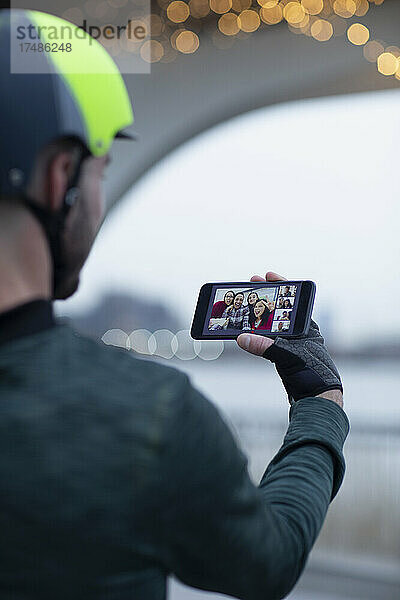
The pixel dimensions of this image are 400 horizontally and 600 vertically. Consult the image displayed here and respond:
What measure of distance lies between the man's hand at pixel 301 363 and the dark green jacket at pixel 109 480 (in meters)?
0.26

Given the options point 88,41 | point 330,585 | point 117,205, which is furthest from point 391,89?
point 88,41

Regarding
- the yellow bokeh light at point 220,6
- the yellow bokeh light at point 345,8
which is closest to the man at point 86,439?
the yellow bokeh light at point 345,8

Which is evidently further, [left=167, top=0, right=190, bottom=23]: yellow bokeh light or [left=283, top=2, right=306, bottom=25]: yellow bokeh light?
[left=167, top=0, right=190, bottom=23]: yellow bokeh light

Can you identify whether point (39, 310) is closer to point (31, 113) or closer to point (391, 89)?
point (31, 113)

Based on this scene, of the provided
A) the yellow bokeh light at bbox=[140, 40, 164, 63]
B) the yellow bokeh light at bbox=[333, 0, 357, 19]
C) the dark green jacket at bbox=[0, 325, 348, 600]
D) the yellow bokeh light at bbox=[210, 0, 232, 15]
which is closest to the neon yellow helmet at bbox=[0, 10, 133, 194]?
the dark green jacket at bbox=[0, 325, 348, 600]

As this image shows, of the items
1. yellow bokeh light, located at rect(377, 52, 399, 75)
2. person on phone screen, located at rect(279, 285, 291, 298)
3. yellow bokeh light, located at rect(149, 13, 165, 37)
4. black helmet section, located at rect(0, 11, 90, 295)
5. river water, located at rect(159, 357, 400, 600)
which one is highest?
yellow bokeh light, located at rect(149, 13, 165, 37)

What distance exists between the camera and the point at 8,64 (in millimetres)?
606

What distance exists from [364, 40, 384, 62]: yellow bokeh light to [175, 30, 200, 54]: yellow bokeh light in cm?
71

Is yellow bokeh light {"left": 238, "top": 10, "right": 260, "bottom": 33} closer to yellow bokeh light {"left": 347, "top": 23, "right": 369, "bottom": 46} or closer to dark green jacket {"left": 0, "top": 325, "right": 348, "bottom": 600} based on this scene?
yellow bokeh light {"left": 347, "top": 23, "right": 369, "bottom": 46}

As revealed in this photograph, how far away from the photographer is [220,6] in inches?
105

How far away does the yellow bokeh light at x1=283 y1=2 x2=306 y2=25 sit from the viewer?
8.43 ft

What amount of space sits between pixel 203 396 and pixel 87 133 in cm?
23

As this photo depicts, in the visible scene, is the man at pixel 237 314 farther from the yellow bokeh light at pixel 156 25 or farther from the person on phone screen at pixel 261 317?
the yellow bokeh light at pixel 156 25

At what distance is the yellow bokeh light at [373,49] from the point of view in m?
2.50
